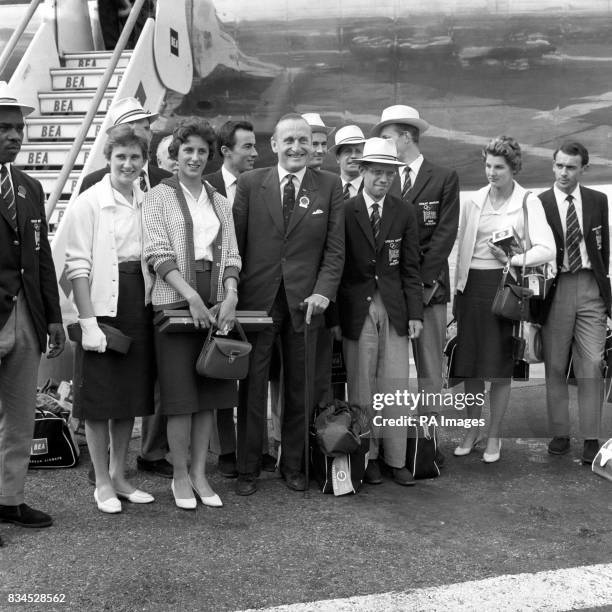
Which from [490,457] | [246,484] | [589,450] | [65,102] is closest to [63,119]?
[65,102]

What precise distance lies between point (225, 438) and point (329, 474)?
0.67 m

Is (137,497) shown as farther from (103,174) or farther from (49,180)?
(49,180)

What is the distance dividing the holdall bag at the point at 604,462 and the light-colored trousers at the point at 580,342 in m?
0.65

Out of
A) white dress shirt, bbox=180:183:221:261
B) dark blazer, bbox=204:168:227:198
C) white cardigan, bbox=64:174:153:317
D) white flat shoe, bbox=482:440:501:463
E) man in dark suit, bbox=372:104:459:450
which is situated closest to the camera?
white cardigan, bbox=64:174:153:317

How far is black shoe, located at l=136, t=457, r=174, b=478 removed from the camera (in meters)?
4.58

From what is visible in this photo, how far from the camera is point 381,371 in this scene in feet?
15.0

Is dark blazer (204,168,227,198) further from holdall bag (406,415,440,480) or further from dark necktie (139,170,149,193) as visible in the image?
holdall bag (406,415,440,480)

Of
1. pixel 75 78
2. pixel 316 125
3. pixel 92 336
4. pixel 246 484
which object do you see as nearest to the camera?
pixel 92 336

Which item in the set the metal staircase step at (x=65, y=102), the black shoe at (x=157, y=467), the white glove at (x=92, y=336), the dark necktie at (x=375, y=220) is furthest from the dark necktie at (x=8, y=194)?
the metal staircase step at (x=65, y=102)

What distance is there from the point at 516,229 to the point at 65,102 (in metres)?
4.76

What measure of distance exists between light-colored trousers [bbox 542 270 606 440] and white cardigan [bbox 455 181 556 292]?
280 millimetres

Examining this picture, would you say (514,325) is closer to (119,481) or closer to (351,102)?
(119,481)

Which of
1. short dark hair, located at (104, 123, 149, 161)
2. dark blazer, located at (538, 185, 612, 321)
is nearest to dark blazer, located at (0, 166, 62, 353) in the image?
short dark hair, located at (104, 123, 149, 161)

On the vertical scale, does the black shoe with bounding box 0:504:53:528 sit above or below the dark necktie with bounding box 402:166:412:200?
below
